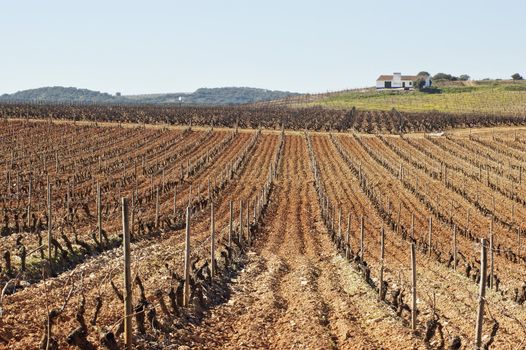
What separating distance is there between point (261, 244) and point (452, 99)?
10217 centimetres

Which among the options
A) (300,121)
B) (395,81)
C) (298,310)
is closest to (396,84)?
(395,81)

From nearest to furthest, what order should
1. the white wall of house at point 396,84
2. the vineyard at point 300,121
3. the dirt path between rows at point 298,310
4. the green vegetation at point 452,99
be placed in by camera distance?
1. the dirt path between rows at point 298,310
2. the vineyard at point 300,121
3. the green vegetation at point 452,99
4. the white wall of house at point 396,84

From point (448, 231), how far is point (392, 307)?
12.9m

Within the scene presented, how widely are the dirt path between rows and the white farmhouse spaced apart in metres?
131

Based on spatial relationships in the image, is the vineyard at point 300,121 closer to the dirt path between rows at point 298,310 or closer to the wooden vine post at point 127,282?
the dirt path between rows at point 298,310

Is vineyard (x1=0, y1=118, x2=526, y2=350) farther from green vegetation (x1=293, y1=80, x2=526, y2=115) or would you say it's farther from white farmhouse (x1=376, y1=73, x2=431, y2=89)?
white farmhouse (x1=376, y1=73, x2=431, y2=89)

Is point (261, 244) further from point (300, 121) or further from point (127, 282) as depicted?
point (300, 121)

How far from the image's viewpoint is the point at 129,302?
8.16m

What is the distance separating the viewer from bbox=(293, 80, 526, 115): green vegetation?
10400 centimetres

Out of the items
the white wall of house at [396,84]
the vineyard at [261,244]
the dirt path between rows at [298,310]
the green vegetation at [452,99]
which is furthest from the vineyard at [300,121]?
the white wall of house at [396,84]

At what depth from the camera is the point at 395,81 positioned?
485 ft

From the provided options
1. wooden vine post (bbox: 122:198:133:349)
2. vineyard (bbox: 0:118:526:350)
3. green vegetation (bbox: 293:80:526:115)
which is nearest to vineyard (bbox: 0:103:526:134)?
vineyard (bbox: 0:118:526:350)

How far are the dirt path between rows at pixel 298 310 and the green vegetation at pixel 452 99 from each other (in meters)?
86.0

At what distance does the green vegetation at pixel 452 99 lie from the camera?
104000 mm
